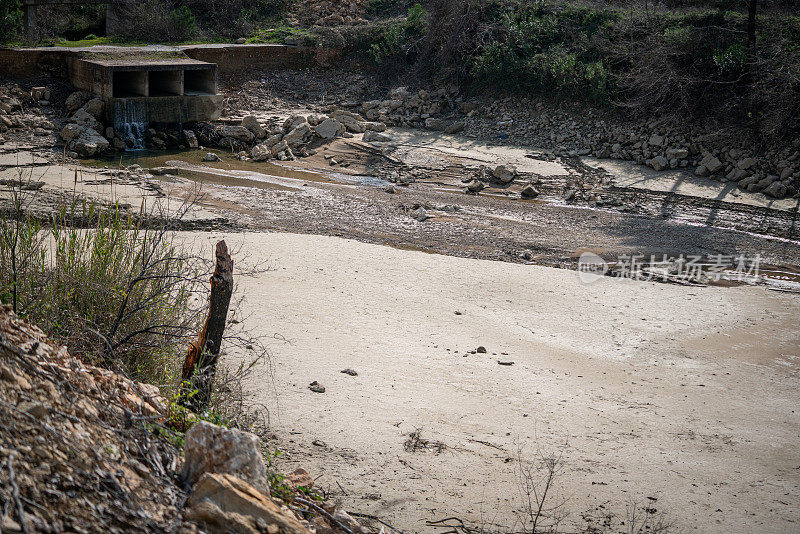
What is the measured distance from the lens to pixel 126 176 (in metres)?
12.3

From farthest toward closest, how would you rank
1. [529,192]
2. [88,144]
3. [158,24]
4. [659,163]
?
[158,24] → [659,163] → [88,144] → [529,192]

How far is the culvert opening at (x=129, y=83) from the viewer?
15961 millimetres

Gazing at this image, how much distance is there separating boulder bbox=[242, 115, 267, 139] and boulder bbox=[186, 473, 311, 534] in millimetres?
13712

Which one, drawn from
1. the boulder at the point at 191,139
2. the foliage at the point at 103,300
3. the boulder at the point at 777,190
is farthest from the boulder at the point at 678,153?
the foliage at the point at 103,300

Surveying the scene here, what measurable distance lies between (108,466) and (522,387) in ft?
12.2

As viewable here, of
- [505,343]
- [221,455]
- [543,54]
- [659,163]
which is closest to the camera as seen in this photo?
[221,455]

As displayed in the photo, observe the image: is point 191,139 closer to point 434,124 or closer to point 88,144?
point 88,144

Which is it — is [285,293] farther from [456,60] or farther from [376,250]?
[456,60]

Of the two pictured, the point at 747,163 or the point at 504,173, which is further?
the point at 504,173

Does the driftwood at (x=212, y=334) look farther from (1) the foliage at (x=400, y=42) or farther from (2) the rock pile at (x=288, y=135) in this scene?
(1) the foliage at (x=400, y=42)

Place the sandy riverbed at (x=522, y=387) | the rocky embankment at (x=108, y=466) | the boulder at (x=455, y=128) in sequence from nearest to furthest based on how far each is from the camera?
the rocky embankment at (x=108, y=466)
the sandy riverbed at (x=522, y=387)
the boulder at (x=455, y=128)

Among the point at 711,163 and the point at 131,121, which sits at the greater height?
the point at 711,163

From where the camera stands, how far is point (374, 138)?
1600 centimetres

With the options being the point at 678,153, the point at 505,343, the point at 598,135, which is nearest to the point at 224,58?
the point at 598,135
